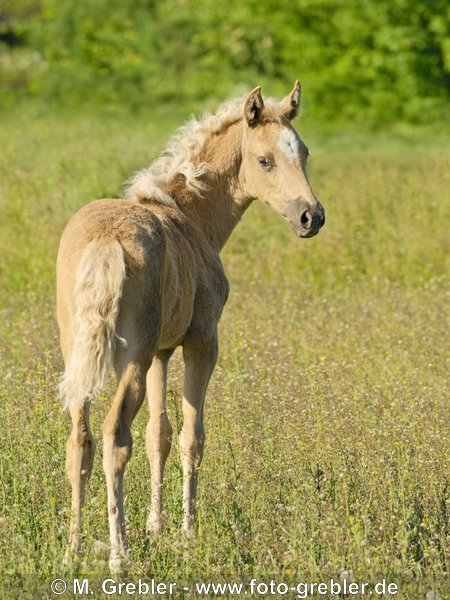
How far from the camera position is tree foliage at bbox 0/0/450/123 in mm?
29016

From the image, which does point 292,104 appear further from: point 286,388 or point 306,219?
point 286,388

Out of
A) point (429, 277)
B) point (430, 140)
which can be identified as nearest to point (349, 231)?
point (429, 277)

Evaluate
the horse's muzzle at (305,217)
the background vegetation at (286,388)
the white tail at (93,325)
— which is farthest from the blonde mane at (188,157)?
the white tail at (93,325)

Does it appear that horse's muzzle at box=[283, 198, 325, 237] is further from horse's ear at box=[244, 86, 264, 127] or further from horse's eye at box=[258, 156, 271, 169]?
horse's ear at box=[244, 86, 264, 127]

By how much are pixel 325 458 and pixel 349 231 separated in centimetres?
691

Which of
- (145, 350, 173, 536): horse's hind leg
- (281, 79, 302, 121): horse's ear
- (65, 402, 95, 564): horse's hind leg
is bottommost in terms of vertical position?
(65, 402, 95, 564): horse's hind leg

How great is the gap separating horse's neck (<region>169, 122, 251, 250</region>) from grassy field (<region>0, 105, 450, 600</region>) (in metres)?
1.08

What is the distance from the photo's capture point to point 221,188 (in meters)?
6.84

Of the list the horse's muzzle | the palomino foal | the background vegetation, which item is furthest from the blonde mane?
the background vegetation

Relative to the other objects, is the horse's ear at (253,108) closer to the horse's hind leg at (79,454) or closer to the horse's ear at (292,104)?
the horse's ear at (292,104)

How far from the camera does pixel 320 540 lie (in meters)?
5.26

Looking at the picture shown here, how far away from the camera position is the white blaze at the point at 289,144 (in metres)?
6.41

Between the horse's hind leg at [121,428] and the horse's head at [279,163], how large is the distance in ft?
5.12

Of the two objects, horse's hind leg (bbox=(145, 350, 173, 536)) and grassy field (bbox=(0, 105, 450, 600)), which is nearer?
grassy field (bbox=(0, 105, 450, 600))
